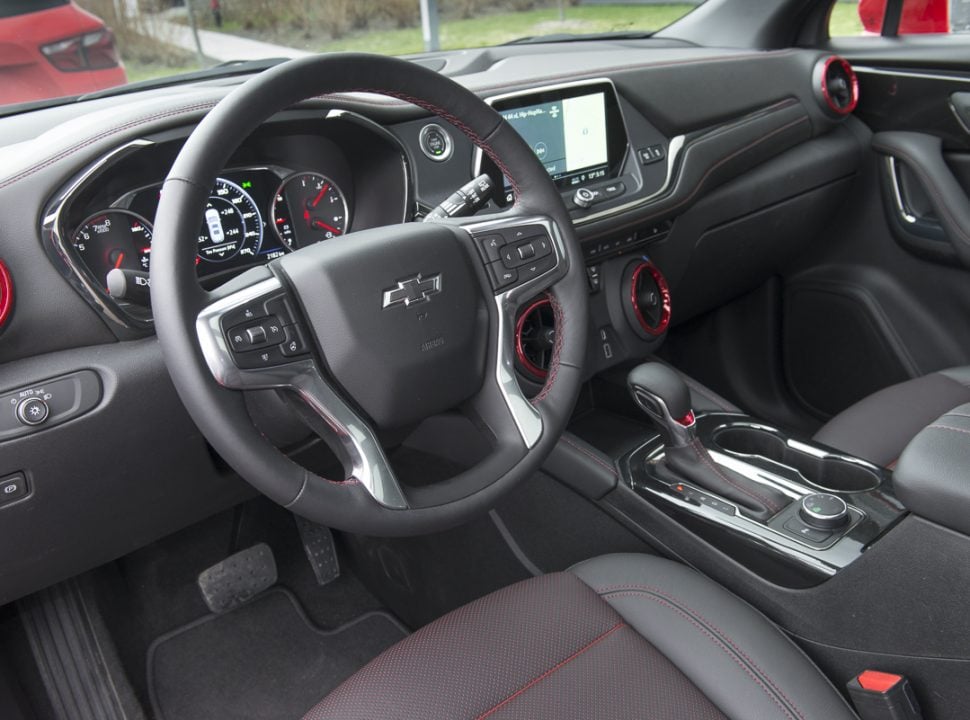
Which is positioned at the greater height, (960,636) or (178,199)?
(178,199)

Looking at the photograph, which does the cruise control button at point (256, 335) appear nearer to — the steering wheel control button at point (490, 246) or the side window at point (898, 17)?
the steering wheel control button at point (490, 246)

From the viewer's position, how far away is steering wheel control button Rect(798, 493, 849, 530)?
1.23m

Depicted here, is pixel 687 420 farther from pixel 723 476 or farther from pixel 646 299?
pixel 646 299

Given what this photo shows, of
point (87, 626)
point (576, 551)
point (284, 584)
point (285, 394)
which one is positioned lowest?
point (284, 584)

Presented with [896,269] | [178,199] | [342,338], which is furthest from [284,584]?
[896,269]

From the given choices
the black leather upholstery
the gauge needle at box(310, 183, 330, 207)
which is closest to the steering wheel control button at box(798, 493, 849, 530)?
the black leather upholstery

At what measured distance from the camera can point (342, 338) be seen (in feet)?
3.32

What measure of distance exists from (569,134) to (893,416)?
79 centimetres

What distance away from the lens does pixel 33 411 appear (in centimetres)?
110

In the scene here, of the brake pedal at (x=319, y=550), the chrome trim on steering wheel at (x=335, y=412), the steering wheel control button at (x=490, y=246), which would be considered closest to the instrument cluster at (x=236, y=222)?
the chrome trim on steering wheel at (x=335, y=412)

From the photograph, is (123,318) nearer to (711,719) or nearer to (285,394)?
(285,394)

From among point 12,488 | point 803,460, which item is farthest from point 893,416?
point 12,488

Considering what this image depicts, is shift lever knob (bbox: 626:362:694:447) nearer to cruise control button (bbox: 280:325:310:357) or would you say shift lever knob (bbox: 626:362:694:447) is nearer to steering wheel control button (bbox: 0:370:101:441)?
cruise control button (bbox: 280:325:310:357)

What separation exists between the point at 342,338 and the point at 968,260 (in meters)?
1.58
